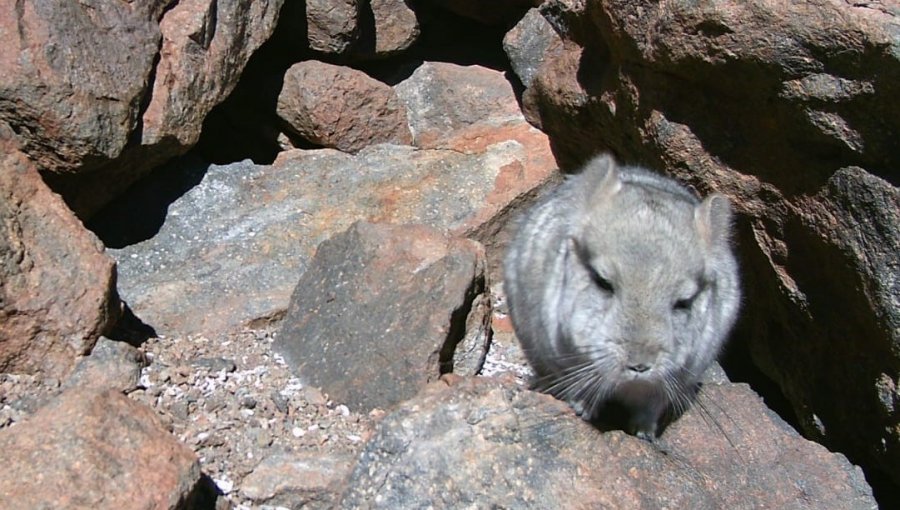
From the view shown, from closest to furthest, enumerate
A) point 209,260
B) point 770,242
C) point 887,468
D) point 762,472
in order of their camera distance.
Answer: point 762,472 < point 887,468 < point 770,242 < point 209,260

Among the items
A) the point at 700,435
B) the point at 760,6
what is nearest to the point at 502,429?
the point at 700,435

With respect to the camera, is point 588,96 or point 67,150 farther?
point 588,96

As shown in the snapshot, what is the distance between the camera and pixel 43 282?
14.4 feet

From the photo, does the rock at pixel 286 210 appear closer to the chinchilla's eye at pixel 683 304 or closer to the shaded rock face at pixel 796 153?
the shaded rock face at pixel 796 153

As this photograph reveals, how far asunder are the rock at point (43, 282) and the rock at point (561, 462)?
1.34 m

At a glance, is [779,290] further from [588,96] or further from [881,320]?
[588,96]

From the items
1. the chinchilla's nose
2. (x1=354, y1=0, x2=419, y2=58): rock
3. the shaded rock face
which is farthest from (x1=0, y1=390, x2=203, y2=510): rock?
(x1=354, y1=0, x2=419, y2=58): rock

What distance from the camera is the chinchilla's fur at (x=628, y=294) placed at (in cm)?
375

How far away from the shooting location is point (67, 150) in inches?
193

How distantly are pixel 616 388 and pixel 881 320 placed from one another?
3.87 ft

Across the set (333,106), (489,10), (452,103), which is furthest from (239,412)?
(489,10)

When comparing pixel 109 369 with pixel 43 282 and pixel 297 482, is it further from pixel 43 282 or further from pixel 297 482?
pixel 297 482

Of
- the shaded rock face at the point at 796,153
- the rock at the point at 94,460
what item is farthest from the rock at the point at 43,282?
the shaded rock face at the point at 796,153

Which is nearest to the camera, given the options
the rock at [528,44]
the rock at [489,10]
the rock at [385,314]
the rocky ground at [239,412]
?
the rocky ground at [239,412]
